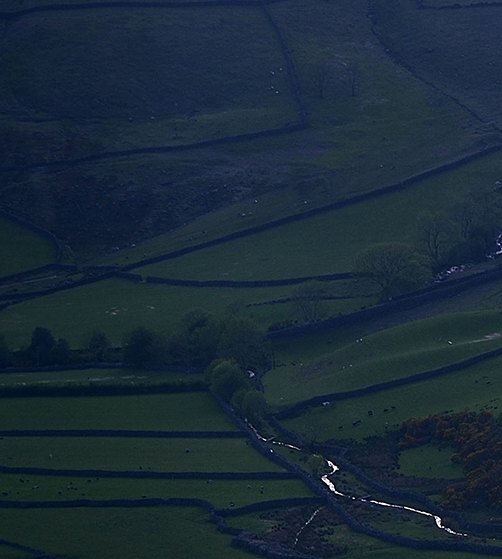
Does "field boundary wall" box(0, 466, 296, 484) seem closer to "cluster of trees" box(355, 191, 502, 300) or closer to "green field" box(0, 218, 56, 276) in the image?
"cluster of trees" box(355, 191, 502, 300)

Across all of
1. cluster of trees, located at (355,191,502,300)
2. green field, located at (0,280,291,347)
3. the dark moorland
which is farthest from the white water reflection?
cluster of trees, located at (355,191,502,300)

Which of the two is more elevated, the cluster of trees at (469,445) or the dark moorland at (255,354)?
the cluster of trees at (469,445)

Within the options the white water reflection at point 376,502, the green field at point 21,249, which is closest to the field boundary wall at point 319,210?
the green field at point 21,249

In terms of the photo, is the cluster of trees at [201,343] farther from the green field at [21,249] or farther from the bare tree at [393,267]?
the green field at [21,249]

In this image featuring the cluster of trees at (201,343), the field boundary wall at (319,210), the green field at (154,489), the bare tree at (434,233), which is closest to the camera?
the green field at (154,489)

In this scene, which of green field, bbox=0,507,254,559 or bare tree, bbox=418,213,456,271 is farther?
bare tree, bbox=418,213,456,271

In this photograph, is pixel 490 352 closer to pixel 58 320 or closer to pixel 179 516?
pixel 179 516

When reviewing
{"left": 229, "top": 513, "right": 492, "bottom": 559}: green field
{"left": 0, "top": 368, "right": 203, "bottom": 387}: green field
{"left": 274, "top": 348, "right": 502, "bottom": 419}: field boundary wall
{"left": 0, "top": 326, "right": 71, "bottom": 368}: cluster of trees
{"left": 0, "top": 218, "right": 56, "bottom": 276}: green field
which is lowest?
{"left": 0, "top": 218, "right": 56, "bottom": 276}: green field

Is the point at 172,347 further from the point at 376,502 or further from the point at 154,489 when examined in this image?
the point at 376,502
